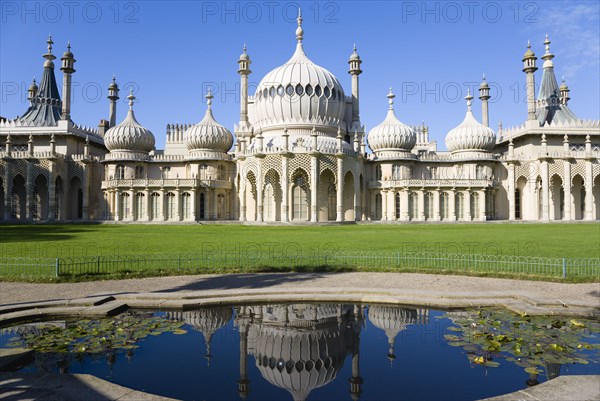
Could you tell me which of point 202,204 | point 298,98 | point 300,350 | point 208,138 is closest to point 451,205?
point 298,98

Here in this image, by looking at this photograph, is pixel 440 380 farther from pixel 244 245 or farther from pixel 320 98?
pixel 320 98

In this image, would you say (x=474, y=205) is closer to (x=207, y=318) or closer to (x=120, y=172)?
(x=120, y=172)

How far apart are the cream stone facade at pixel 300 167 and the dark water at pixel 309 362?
34365 millimetres

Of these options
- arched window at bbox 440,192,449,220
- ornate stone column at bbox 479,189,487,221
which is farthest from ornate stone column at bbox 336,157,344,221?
ornate stone column at bbox 479,189,487,221

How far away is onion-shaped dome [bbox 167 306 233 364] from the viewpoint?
8656 millimetres

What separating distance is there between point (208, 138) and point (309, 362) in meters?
47.5

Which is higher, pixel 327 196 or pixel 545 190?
pixel 545 190

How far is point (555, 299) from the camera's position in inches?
397

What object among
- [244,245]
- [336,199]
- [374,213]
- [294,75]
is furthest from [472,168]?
[244,245]

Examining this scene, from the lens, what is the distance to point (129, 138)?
5300 cm

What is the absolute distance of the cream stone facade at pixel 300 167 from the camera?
150 ft

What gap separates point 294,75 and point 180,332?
44661 mm

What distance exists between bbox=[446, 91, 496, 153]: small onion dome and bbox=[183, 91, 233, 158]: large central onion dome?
28.8 metres

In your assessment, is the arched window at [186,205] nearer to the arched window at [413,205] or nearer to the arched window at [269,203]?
the arched window at [269,203]
